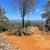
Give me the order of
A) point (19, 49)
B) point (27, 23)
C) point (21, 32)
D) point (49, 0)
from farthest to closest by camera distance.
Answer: point (27, 23), point (49, 0), point (21, 32), point (19, 49)

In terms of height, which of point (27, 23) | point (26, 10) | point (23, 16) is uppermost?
point (26, 10)

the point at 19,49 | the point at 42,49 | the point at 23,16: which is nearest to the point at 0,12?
the point at 23,16

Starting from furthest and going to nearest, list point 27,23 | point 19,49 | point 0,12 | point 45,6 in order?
point 45,6, point 27,23, point 0,12, point 19,49

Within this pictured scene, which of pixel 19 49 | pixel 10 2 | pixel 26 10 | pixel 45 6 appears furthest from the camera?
pixel 45 6

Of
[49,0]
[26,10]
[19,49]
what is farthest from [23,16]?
[19,49]

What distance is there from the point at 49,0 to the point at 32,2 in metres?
3.12

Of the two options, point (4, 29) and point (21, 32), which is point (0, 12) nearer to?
point (4, 29)

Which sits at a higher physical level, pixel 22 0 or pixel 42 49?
pixel 22 0

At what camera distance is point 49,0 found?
8.84 m

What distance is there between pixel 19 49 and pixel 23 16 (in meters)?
5.86

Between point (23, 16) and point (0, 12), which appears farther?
point (23, 16)

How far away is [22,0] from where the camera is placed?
7.55m

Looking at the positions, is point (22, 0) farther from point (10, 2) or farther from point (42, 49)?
point (42, 49)

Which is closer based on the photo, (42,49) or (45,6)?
(42,49)
